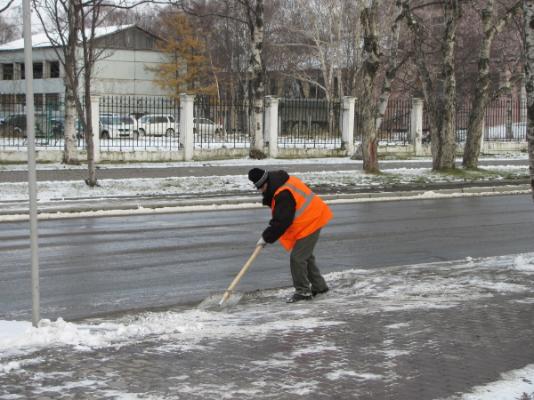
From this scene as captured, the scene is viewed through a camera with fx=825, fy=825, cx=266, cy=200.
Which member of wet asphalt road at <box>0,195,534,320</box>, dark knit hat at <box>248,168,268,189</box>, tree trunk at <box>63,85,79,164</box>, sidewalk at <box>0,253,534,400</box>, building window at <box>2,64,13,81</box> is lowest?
sidewalk at <box>0,253,534,400</box>

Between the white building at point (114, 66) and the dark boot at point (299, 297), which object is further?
the white building at point (114, 66)

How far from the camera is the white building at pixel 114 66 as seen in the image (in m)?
60.8

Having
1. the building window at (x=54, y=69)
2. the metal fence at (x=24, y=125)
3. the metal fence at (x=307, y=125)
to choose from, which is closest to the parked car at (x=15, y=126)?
the metal fence at (x=24, y=125)

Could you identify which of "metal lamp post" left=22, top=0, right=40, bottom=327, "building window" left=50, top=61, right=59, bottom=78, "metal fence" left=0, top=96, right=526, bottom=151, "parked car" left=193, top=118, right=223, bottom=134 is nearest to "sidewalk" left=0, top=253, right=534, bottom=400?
"metal lamp post" left=22, top=0, right=40, bottom=327

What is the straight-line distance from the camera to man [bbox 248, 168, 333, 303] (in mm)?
8039

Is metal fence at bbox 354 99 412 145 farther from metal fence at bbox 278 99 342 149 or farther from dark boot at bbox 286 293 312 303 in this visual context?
dark boot at bbox 286 293 312 303

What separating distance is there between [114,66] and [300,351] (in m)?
59.6

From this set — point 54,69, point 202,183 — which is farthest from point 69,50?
point 54,69

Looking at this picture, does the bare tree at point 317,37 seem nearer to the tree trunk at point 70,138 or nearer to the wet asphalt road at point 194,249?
the tree trunk at point 70,138

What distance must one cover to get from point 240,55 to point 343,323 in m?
54.8

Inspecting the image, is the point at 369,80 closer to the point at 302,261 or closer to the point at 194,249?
the point at 194,249

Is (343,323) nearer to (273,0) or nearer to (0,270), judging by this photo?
(0,270)

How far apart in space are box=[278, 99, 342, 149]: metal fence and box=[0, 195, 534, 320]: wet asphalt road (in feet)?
47.9

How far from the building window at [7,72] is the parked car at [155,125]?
94.5 ft
